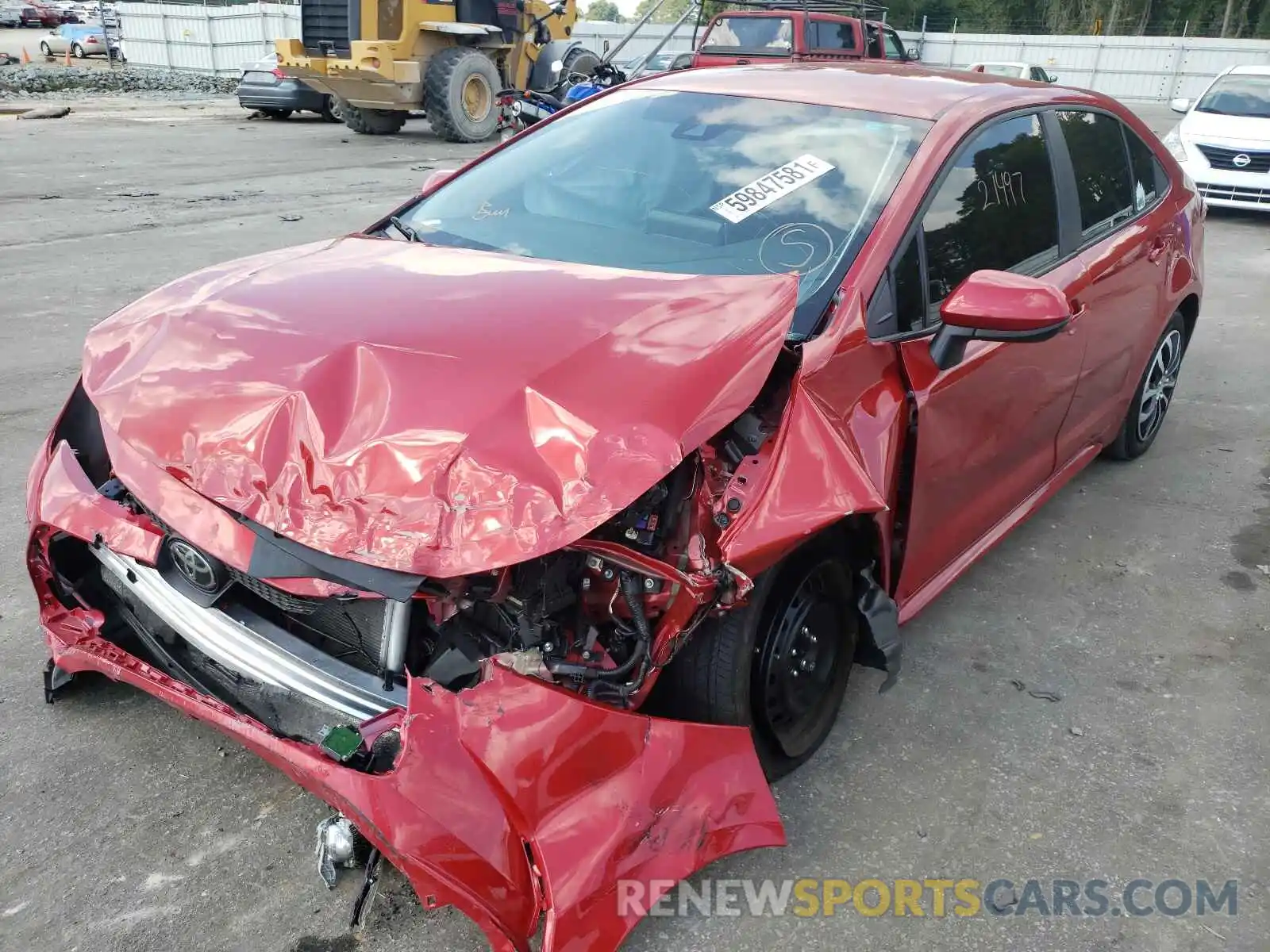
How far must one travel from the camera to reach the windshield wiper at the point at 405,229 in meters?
3.15

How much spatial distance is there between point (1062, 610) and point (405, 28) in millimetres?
13760

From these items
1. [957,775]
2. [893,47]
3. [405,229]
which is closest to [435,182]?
[405,229]

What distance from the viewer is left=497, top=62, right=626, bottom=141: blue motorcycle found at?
13453 millimetres

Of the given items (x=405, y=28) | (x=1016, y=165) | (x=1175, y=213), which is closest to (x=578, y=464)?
(x=1016, y=165)

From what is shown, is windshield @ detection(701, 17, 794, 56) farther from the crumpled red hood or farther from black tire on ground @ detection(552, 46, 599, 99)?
the crumpled red hood

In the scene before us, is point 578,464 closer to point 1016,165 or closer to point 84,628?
point 84,628

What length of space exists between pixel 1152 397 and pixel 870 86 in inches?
93.3

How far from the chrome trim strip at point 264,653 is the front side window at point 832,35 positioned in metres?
13.1

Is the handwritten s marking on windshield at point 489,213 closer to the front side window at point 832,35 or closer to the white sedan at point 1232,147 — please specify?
the white sedan at point 1232,147

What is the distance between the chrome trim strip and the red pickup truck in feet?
40.8

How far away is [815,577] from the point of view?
97.7 inches

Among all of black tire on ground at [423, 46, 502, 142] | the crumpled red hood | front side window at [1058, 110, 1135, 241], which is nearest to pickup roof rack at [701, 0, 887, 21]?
black tire on ground at [423, 46, 502, 142]

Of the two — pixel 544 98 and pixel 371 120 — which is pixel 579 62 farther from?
pixel 544 98

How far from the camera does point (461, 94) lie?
1518 centimetres
